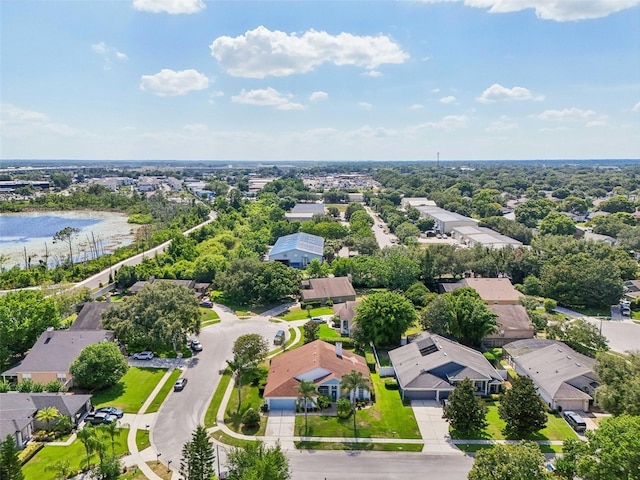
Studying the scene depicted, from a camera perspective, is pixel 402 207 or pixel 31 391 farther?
pixel 402 207

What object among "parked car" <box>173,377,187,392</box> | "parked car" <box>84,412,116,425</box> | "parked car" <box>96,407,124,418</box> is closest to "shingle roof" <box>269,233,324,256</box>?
"parked car" <box>173,377,187,392</box>

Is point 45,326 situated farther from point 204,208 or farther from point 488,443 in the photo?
point 204,208

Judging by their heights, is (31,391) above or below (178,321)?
below

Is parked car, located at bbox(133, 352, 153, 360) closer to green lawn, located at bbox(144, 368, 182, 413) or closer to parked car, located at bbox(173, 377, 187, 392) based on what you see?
green lawn, located at bbox(144, 368, 182, 413)

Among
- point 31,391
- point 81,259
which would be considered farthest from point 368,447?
point 81,259

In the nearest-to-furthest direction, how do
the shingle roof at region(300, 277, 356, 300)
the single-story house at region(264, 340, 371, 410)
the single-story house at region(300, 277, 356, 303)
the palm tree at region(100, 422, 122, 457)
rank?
the palm tree at region(100, 422, 122, 457) → the single-story house at region(264, 340, 371, 410) → the single-story house at region(300, 277, 356, 303) → the shingle roof at region(300, 277, 356, 300)

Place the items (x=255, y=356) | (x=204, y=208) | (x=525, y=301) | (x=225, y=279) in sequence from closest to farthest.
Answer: (x=255, y=356)
(x=525, y=301)
(x=225, y=279)
(x=204, y=208)

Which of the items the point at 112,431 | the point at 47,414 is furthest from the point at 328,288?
the point at 47,414

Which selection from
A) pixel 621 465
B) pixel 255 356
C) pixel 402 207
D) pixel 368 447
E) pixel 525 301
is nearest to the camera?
pixel 621 465
